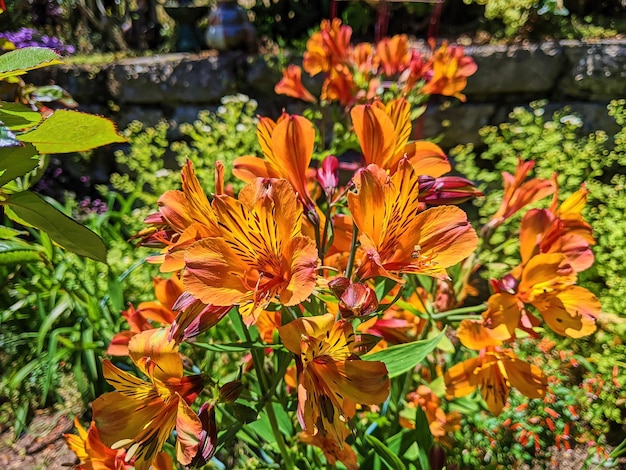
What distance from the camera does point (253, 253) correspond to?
55 cm

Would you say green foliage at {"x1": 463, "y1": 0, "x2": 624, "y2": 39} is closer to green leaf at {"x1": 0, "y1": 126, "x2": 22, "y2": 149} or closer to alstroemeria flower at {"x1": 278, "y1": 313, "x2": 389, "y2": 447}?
alstroemeria flower at {"x1": 278, "y1": 313, "x2": 389, "y2": 447}

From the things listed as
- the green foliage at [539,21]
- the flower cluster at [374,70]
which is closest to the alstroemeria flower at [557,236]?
the flower cluster at [374,70]

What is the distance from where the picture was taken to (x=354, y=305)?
0.50 metres

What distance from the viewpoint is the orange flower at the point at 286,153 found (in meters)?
0.62

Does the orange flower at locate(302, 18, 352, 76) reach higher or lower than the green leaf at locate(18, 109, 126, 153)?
lower

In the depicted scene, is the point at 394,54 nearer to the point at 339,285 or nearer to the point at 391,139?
the point at 391,139

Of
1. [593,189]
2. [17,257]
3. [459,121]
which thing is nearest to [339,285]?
[17,257]

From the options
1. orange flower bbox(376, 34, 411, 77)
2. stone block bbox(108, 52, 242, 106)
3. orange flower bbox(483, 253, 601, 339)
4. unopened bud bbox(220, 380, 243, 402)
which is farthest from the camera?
stone block bbox(108, 52, 242, 106)

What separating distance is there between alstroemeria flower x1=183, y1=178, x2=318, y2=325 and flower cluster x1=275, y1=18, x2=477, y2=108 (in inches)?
38.5

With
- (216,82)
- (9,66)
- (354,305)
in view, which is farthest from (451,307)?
(216,82)

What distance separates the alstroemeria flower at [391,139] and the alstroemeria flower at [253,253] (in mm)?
168

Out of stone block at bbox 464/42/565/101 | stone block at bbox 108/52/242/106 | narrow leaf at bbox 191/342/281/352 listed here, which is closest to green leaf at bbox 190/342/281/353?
narrow leaf at bbox 191/342/281/352

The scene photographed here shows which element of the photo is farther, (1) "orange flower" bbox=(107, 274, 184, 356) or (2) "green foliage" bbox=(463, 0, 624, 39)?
(2) "green foliage" bbox=(463, 0, 624, 39)

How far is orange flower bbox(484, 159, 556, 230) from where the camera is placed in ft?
2.71
